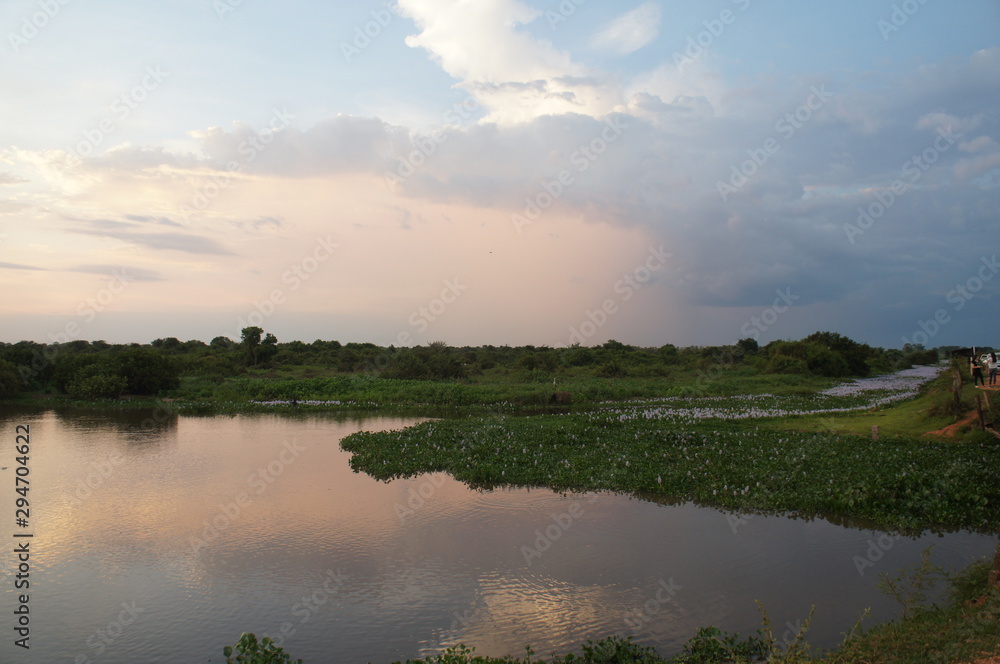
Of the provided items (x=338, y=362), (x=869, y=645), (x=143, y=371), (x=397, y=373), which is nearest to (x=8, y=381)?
(x=143, y=371)

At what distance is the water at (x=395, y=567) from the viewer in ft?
21.0

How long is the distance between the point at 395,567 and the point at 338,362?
144ft

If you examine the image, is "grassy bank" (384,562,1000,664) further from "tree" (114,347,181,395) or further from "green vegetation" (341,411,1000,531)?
"tree" (114,347,181,395)

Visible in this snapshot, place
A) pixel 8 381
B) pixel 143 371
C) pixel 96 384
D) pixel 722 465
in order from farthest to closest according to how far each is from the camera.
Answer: pixel 143 371
pixel 8 381
pixel 96 384
pixel 722 465

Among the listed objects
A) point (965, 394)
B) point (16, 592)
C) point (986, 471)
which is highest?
point (965, 394)

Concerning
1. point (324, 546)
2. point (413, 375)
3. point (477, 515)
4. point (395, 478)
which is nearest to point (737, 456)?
point (477, 515)

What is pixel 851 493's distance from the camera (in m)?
10.6

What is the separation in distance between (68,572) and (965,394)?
20377mm

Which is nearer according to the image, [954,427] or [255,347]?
[954,427]

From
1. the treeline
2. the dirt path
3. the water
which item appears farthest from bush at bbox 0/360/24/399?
the dirt path

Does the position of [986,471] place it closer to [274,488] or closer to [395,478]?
[395,478]

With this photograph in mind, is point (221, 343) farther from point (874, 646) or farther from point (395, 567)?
point (874, 646)

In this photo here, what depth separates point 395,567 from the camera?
8.23m

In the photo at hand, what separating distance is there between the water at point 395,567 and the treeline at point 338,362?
17.0 meters
